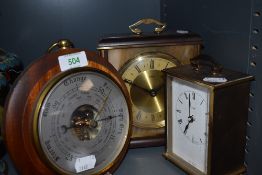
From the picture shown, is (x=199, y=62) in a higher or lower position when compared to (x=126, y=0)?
lower

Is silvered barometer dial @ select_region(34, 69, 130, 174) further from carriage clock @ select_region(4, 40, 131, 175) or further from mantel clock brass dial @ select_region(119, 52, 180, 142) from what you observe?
mantel clock brass dial @ select_region(119, 52, 180, 142)

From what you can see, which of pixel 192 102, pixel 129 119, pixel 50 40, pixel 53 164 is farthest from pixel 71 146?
pixel 50 40

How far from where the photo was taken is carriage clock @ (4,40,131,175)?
72 centimetres

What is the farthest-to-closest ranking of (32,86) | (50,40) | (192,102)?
(50,40), (192,102), (32,86)

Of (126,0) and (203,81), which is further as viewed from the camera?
(126,0)

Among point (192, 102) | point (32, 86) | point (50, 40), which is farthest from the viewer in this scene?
point (50, 40)

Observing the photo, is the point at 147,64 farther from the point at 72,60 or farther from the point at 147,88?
the point at 72,60

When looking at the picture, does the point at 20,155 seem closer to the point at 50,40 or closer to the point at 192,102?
the point at 192,102

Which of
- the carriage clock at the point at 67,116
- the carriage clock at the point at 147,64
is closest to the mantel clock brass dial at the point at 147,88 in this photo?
the carriage clock at the point at 147,64

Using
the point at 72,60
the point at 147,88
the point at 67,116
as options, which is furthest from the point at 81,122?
the point at 147,88

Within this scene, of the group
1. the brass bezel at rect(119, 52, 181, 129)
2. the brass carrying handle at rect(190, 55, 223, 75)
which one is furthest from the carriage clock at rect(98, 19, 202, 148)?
the brass carrying handle at rect(190, 55, 223, 75)

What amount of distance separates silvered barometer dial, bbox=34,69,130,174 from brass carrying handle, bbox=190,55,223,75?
0.22 metres

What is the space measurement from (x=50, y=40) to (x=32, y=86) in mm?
504

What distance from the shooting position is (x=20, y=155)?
72 cm
